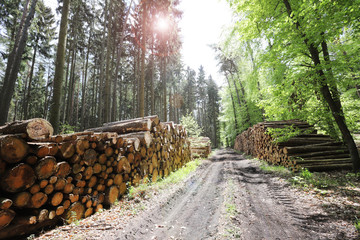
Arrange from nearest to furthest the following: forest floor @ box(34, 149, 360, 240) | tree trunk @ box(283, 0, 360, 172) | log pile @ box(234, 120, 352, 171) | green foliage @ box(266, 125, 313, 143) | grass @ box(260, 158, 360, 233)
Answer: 1. forest floor @ box(34, 149, 360, 240)
2. grass @ box(260, 158, 360, 233)
3. tree trunk @ box(283, 0, 360, 172)
4. log pile @ box(234, 120, 352, 171)
5. green foliage @ box(266, 125, 313, 143)

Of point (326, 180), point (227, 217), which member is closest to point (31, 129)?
point (227, 217)

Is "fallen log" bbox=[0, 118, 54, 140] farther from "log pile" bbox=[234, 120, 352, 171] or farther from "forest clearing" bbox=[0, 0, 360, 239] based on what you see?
"log pile" bbox=[234, 120, 352, 171]

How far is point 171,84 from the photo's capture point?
1032 inches

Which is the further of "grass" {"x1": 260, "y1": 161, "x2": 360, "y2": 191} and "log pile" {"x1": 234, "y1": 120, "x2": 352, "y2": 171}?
"log pile" {"x1": 234, "y1": 120, "x2": 352, "y2": 171}

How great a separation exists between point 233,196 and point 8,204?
15.1ft

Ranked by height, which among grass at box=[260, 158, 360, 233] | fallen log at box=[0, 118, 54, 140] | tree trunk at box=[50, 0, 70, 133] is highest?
tree trunk at box=[50, 0, 70, 133]

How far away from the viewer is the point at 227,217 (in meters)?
3.14

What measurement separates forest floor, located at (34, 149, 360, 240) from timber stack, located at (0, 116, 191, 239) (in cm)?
33

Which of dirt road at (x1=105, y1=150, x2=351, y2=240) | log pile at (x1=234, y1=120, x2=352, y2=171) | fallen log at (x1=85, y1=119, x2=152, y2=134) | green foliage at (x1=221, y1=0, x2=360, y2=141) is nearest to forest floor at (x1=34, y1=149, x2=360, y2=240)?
dirt road at (x1=105, y1=150, x2=351, y2=240)

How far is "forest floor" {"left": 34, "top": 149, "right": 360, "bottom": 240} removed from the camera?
2.63 meters

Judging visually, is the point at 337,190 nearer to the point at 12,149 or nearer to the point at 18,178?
the point at 18,178

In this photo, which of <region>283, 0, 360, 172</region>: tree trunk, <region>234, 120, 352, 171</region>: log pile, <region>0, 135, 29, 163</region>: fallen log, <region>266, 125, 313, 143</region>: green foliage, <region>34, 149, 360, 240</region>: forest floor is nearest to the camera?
<region>0, 135, 29, 163</region>: fallen log

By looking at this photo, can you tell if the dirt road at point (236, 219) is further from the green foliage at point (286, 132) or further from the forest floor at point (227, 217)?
the green foliage at point (286, 132)

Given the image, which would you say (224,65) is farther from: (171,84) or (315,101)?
(315,101)
